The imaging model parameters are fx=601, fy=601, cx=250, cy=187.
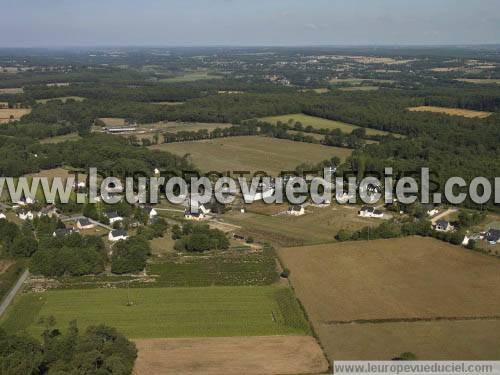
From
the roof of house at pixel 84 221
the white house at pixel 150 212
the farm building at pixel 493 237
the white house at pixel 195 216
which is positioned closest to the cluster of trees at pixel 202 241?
the white house at pixel 195 216

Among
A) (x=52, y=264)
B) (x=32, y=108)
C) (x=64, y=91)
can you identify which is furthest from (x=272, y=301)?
(x=64, y=91)

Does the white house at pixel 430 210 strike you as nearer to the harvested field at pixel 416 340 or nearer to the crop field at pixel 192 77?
the harvested field at pixel 416 340

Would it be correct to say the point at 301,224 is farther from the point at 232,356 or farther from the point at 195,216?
the point at 232,356

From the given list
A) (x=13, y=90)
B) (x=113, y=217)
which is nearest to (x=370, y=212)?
(x=113, y=217)

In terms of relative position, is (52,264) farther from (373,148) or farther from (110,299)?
(373,148)

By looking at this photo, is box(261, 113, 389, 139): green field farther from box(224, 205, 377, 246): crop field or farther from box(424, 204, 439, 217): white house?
box(224, 205, 377, 246): crop field

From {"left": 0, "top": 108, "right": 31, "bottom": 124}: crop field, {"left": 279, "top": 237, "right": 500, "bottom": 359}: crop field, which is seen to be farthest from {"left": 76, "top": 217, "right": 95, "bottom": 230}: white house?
{"left": 0, "top": 108, "right": 31, "bottom": 124}: crop field
